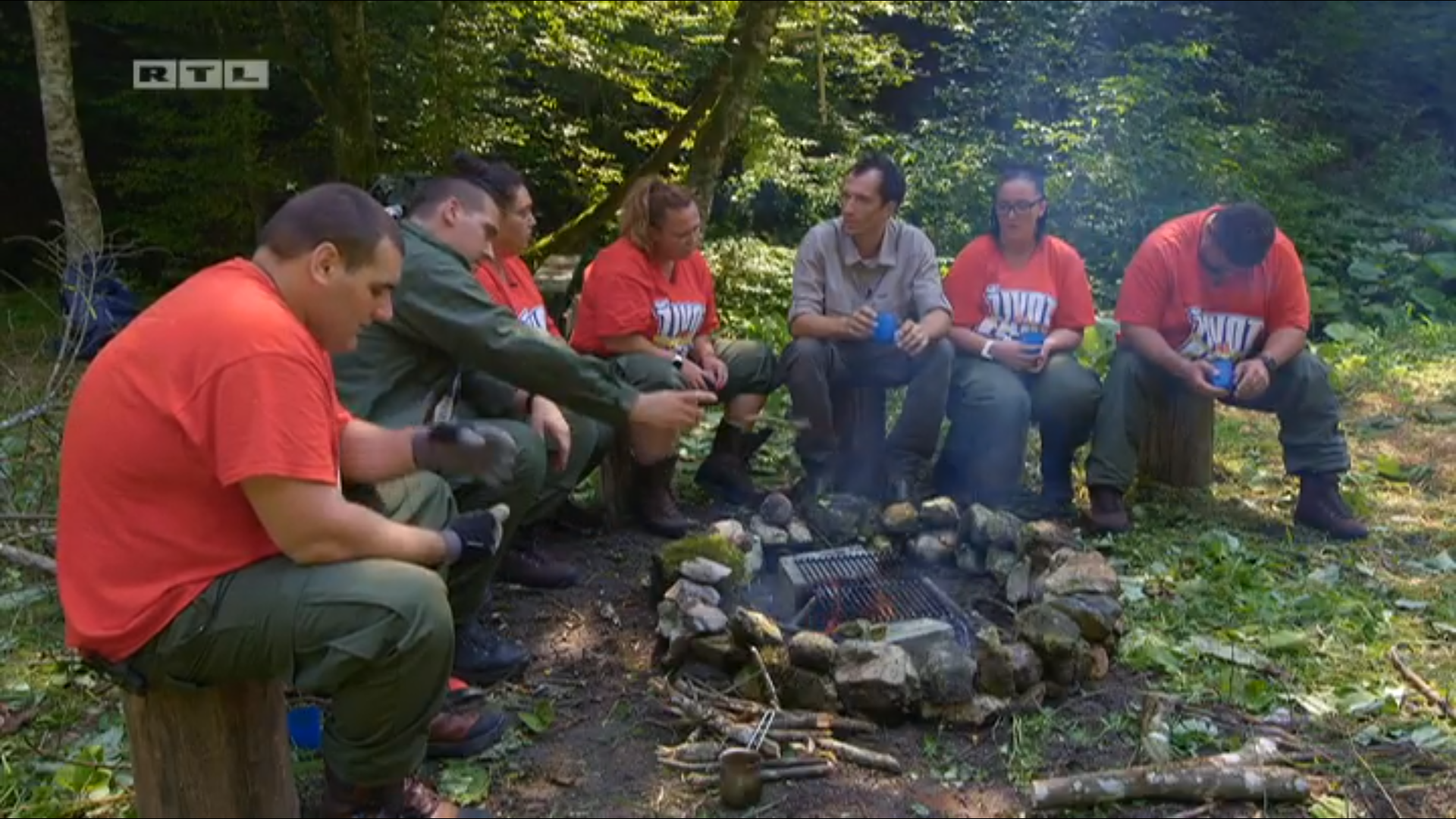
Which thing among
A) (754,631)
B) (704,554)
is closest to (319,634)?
(754,631)

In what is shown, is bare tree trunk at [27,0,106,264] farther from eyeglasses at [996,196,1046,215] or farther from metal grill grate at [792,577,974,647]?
metal grill grate at [792,577,974,647]

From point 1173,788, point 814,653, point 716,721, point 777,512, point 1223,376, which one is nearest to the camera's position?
point 1173,788

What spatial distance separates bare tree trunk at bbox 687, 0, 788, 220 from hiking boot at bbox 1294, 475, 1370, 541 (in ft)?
14.4

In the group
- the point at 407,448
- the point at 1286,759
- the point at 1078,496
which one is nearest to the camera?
the point at 407,448

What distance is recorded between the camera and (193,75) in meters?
6.59

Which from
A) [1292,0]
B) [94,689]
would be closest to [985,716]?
[94,689]

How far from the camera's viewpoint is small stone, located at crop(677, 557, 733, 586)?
11.8 feet

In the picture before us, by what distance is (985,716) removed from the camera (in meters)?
3.05

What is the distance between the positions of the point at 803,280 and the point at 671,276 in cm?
56

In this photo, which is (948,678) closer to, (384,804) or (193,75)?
(384,804)

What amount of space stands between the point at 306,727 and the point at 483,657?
55 cm

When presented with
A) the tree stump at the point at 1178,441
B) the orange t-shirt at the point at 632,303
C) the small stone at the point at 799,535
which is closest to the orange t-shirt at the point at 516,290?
the orange t-shirt at the point at 632,303

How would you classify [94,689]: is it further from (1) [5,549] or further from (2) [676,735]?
(2) [676,735]

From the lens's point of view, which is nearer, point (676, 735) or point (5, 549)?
point (676, 735)
